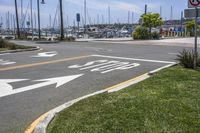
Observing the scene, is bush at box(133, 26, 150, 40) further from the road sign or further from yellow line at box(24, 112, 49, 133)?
yellow line at box(24, 112, 49, 133)

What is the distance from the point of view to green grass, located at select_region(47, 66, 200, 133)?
563 centimetres

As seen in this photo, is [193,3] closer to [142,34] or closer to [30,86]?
[30,86]

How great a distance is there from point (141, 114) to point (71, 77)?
5.34m

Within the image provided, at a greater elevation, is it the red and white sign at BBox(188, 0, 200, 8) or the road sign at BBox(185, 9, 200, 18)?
the red and white sign at BBox(188, 0, 200, 8)

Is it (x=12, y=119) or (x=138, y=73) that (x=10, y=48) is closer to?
(x=138, y=73)

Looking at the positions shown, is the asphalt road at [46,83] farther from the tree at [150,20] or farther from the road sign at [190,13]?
the tree at [150,20]

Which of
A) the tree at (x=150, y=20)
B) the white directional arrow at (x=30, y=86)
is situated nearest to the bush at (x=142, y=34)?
the tree at (x=150, y=20)

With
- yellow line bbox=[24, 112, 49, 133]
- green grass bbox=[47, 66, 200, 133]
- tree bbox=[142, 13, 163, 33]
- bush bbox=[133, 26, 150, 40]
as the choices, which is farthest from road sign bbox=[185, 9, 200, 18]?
tree bbox=[142, 13, 163, 33]

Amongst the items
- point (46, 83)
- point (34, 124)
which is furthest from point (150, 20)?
point (34, 124)

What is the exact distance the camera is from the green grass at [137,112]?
5.63 meters

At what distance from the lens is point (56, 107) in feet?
24.3

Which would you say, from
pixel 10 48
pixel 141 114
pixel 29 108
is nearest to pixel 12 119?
pixel 29 108

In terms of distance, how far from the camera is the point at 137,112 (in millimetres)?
6469

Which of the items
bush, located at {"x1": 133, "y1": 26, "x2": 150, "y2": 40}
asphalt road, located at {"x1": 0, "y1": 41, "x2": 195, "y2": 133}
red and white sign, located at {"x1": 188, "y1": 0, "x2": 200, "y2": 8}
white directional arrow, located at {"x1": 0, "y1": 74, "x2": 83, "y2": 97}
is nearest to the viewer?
asphalt road, located at {"x1": 0, "y1": 41, "x2": 195, "y2": 133}
